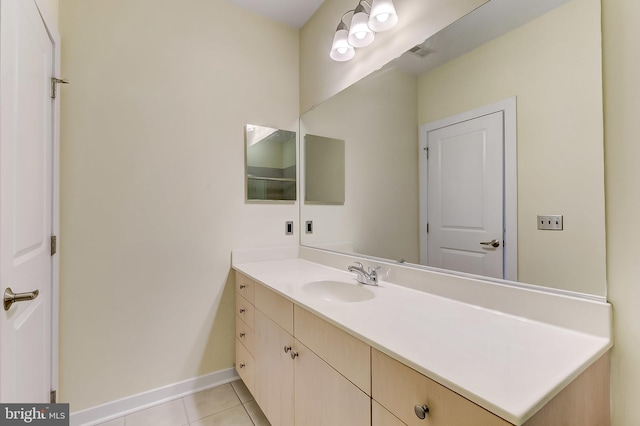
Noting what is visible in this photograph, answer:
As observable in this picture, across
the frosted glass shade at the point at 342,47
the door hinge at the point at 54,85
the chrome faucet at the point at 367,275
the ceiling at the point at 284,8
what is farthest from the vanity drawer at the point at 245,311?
the ceiling at the point at 284,8

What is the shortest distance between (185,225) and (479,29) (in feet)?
6.03

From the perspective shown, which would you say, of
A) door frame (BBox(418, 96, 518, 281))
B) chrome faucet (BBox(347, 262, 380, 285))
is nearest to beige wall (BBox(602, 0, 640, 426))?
door frame (BBox(418, 96, 518, 281))

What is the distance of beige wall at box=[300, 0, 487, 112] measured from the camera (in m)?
1.20

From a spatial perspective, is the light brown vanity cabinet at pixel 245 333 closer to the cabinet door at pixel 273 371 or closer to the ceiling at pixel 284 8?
the cabinet door at pixel 273 371

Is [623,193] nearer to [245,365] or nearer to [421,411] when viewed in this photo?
[421,411]

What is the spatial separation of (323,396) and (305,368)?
0.42 ft

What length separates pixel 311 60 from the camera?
2047mm

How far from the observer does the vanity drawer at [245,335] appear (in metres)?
1.55

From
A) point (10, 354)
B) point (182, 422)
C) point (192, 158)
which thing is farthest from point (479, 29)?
point (182, 422)

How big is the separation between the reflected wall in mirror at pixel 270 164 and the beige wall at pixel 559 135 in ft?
4.57

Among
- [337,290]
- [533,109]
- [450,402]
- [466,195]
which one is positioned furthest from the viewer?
[337,290]

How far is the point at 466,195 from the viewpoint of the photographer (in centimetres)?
116

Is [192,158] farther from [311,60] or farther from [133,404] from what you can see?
[133,404]

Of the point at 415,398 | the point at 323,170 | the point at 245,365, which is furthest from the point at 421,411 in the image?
the point at 323,170
